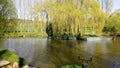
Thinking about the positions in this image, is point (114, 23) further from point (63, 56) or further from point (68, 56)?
point (63, 56)

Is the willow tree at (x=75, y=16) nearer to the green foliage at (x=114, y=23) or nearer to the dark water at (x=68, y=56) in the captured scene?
the green foliage at (x=114, y=23)

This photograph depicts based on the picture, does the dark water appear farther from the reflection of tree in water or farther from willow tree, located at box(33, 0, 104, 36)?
willow tree, located at box(33, 0, 104, 36)

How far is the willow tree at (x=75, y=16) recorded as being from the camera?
3341 centimetres

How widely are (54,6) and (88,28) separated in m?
7.83

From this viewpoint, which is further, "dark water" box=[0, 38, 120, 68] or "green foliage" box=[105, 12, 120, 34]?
"green foliage" box=[105, 12, 120, 34]

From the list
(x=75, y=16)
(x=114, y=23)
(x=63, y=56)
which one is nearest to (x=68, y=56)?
(x=63, y=56)

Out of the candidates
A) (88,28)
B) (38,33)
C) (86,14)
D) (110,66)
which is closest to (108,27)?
(88,28)

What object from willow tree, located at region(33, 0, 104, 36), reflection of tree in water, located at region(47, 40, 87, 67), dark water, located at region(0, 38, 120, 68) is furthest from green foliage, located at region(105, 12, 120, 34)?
reflection of tree in water, located at region(47, 40, 87, 67)

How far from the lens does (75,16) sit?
108 ft

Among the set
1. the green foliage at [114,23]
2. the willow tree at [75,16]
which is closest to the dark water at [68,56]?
the willow tree at [75,16]

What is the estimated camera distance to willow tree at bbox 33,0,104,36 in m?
33.4

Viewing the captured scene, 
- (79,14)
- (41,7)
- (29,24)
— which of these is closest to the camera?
(79,14)

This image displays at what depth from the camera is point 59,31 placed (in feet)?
118

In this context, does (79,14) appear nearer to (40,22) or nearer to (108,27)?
(40,22)
